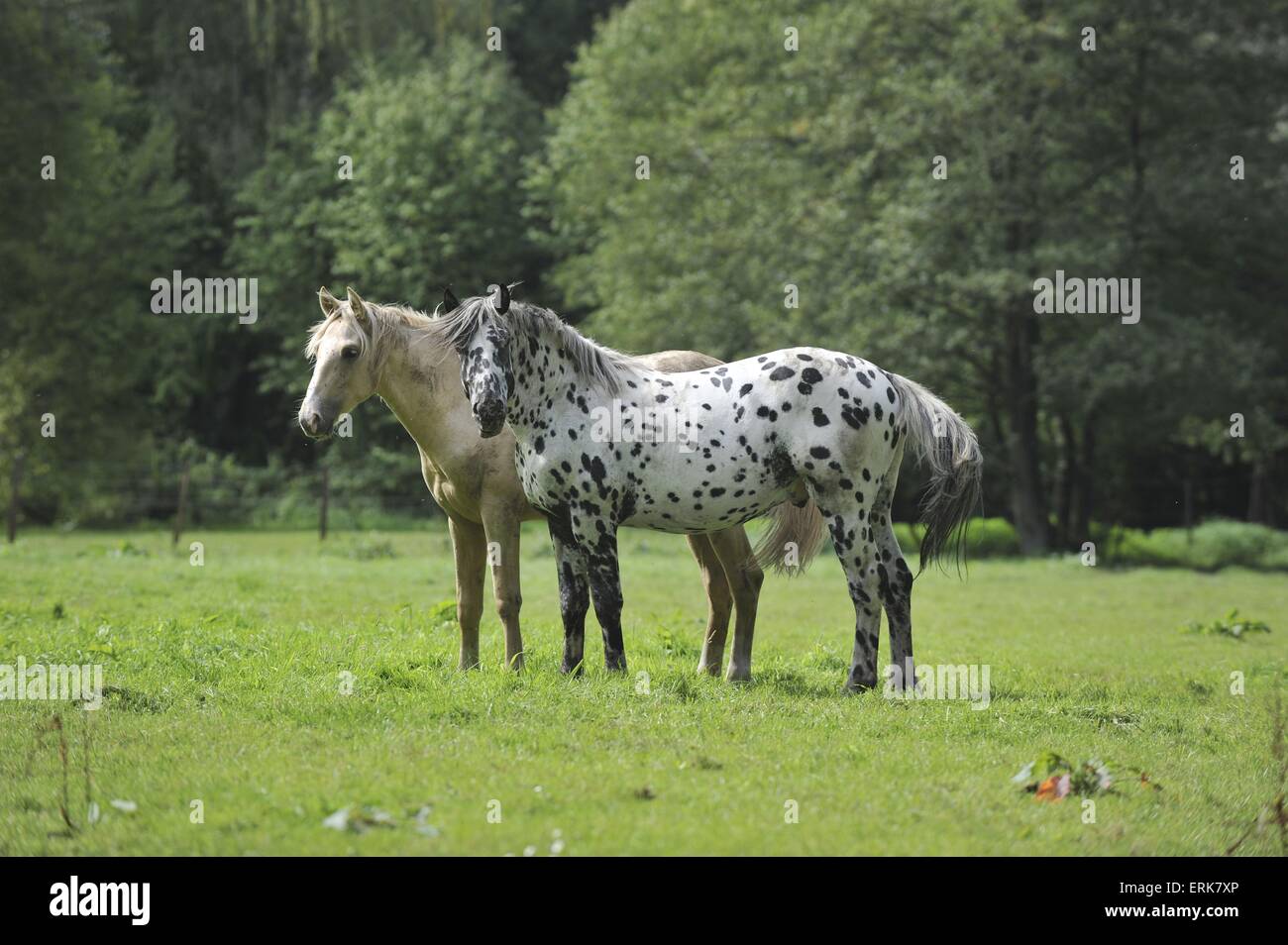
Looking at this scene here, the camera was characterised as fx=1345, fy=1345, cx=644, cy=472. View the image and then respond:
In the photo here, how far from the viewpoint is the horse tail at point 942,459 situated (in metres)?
9.57

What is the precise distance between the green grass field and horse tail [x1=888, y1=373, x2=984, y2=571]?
51.2 inches

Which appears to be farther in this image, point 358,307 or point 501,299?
point 358,307

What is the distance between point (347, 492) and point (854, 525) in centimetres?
2971

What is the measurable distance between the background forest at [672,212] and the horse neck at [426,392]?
19480 millimetres

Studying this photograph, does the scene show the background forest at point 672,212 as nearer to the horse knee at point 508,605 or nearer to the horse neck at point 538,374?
the horse neck at point 538,374

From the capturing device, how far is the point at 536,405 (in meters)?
9.34

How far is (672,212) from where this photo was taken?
35.9m

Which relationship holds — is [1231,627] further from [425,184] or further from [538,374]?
[425,184]

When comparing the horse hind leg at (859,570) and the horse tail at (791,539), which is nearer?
the horse hind leg at (859,570)

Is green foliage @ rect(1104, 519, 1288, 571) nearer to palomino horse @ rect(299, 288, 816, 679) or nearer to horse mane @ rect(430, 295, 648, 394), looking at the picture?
palomino horse @ rect(299, 288, 816, 679)

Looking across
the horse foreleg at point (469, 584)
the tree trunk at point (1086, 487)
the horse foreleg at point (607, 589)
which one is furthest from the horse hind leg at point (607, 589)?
the tree trunk at point (1086, 487)

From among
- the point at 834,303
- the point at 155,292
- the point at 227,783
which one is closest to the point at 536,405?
the point at 227,783

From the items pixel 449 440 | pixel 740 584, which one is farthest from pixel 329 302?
pixel 740 584

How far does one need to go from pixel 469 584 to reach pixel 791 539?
2.45m
